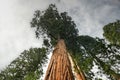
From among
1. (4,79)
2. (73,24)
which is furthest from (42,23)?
(4,79)

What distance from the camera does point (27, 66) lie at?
1909cm

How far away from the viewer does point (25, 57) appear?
1933 centimetres

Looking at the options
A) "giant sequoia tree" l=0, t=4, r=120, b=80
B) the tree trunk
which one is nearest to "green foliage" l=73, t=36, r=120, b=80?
"giant sequoia tree" l=0, t=4, r=120, b=80

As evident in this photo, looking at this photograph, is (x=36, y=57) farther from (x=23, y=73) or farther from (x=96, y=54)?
(x=96, y=54)

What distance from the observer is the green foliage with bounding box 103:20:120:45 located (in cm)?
1833

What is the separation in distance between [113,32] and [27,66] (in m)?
6.94

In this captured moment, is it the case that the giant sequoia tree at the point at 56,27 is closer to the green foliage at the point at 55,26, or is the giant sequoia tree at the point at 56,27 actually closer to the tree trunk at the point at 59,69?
the green foliage at the point at 55,26

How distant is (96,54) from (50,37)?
4.64 metres

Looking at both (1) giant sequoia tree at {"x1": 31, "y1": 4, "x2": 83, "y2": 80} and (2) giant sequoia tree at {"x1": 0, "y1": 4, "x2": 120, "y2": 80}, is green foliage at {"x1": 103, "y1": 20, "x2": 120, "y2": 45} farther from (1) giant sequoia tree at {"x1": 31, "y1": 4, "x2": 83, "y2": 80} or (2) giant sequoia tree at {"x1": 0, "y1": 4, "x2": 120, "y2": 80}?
(1) giant sequoia tree at {"x1": 31, "y1": 4, "x2": 83, "y2": 80}

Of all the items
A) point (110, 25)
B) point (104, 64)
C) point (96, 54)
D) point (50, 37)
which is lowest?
point (104, 64)

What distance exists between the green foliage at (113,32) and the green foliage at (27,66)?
5.14 metres

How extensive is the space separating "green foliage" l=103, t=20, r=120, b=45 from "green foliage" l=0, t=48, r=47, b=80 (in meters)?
5.14

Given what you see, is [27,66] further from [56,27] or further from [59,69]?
[59,69]

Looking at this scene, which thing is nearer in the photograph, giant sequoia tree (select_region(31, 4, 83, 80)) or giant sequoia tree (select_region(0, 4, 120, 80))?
giant sequoia tree (select_region(0, 4, 120, 80))
